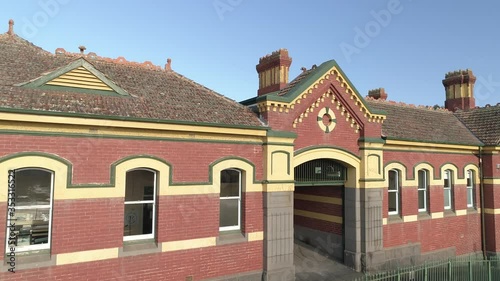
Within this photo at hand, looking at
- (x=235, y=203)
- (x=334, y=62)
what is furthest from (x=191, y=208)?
(x=334, y=62)

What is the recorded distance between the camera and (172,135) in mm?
10062

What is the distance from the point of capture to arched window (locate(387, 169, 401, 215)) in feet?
49.5

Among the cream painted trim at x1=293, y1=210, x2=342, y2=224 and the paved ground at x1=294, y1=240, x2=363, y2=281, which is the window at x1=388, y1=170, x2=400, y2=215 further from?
the paved ground at x1=294, y1=240, x2=363, y2=281

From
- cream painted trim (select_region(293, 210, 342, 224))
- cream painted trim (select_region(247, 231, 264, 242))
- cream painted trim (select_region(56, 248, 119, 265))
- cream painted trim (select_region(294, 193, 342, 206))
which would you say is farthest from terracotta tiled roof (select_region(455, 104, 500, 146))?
cream painted trim (select_region(56, 248, 119, 265))

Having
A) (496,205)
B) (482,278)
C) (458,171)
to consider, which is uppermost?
(458,171)

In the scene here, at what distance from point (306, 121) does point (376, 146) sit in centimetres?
348

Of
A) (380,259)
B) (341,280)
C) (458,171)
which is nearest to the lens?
(341,280)

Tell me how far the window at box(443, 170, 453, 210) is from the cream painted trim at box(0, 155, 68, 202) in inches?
606

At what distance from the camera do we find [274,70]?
52.9ft

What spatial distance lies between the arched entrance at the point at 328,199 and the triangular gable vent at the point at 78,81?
247 inches

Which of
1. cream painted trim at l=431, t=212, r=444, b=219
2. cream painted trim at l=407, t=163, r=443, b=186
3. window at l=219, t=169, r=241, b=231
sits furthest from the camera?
cream painted trim at l=431, t=212, r=444, b=219

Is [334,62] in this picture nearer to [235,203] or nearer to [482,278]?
[235,203]

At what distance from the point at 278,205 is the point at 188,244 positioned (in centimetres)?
310

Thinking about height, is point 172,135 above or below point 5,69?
below
